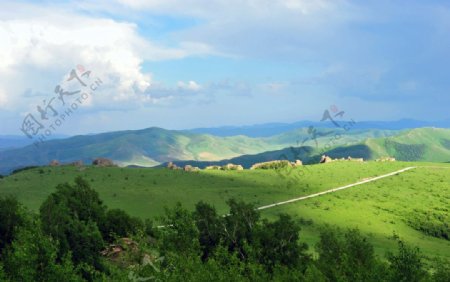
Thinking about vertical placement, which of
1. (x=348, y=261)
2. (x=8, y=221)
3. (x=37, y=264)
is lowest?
(x=348, y=261)

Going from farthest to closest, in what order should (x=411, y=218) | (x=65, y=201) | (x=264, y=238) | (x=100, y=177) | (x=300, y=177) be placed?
(x=300, y=177), (x=100, y=177), (x=411, y=218), (x=65, y=201), (x=264, y=238)

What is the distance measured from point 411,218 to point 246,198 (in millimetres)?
36889

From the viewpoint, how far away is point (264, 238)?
52188 mm

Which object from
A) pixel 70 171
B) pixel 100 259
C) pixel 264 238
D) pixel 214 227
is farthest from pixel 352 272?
pixel 70 171

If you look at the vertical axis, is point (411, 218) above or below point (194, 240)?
below

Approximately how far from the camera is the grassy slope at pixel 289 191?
9688cm

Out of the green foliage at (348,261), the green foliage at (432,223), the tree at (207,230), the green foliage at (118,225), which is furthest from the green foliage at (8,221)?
the green foliage at (432,223)

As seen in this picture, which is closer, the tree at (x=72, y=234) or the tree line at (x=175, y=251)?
the tree line at (x=175, y=251)

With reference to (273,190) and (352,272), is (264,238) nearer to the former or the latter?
(352,272)

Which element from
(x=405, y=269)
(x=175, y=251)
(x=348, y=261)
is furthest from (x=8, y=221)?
(x=405, y=269)

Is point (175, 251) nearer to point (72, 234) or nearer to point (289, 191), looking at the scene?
point (72, 234)

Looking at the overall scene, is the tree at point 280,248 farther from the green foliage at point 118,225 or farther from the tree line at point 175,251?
the green foliage at point 118,225

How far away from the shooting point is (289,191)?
121m

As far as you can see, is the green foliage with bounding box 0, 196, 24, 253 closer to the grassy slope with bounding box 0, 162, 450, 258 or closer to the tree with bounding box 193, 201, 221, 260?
the tree with bounding box 193, 201, 221, 260
